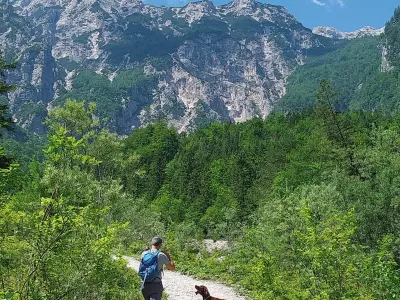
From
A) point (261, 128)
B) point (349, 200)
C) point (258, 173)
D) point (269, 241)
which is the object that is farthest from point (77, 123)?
point (261, 128)

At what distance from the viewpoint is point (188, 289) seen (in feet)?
68.0

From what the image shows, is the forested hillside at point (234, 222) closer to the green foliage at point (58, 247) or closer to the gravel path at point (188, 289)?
the green foliage at point (58, 247)

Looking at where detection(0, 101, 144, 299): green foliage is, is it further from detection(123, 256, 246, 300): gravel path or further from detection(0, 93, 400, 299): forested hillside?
detection(123, 256, 246, 300): gravel path

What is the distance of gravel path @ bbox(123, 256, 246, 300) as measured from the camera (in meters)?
18.5

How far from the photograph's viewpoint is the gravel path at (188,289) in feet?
60.8

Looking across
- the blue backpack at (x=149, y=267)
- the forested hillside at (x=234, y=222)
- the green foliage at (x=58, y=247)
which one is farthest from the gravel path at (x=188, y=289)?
the green foliage at (x=58, y=247)

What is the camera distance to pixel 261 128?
122062 millimetres

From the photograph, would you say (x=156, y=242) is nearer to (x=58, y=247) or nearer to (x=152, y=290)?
(x=152, y=290)

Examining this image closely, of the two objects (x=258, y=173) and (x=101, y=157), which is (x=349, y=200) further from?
(x=258, y=173)

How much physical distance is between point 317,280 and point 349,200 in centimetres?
1761

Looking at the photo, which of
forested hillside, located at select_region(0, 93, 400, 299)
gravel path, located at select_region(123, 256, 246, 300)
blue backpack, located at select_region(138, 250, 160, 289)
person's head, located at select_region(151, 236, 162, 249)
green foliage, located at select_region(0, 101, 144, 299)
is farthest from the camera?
gravel path, located at select_region(123, 256, 246, 300)

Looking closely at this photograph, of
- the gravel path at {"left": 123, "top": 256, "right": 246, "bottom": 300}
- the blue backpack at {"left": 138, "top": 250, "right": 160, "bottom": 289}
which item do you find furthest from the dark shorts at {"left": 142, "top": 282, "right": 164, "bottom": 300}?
the gravel path at {"left": 123, "top": 256, "right": 246, "bottom": 300}

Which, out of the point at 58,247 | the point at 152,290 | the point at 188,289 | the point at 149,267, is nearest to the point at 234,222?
the point at 188,289

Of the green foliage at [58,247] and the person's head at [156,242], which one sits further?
the person's head at [156,242]
